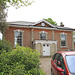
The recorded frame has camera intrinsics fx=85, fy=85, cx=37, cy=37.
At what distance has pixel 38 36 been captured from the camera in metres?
17.0

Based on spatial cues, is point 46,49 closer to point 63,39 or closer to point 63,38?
point 63,39

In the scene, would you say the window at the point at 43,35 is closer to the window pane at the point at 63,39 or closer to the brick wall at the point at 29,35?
the brick wall at the point at 29,35

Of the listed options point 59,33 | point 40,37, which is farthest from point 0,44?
point 59,33

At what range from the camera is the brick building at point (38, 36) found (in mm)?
15555

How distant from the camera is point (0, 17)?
1210cm

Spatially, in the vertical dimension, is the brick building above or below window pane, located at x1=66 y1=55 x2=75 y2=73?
above

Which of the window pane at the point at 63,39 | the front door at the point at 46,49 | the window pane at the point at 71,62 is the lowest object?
the front door at the point at 46,49

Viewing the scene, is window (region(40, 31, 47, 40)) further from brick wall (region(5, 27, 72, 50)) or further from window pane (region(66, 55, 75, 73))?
window pane (region(66, 55, 75, 73))

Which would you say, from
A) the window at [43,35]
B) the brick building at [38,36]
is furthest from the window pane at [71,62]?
the window at [43,35]

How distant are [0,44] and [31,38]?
7683 mm

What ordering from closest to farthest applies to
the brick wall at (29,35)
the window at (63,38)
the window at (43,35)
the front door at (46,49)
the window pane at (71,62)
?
the window pane at (71,62), the brick wall at (29,35), the front door at (46,49), the window at (43,35), the window at (63,38)

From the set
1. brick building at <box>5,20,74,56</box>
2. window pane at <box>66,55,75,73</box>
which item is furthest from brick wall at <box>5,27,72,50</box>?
window pane at <box>66,55,75,73</box>

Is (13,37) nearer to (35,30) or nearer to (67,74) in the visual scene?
(35,30)

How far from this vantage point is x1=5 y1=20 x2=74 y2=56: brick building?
15.6m
